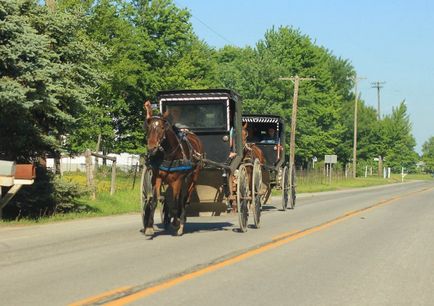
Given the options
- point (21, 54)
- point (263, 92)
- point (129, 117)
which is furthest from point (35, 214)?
point (263, 92)

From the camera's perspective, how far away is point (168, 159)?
11.5 metres

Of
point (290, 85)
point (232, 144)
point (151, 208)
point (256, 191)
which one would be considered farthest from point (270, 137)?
point (290, 85)

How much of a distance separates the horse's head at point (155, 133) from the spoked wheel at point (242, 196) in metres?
2.89

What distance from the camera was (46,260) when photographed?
9344 mm

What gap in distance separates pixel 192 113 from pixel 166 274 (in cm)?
597

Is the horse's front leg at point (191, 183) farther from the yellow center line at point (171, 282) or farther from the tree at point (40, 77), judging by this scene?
the tree at point (40, 77)

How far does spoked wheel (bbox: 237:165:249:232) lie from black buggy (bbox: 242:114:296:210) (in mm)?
7037

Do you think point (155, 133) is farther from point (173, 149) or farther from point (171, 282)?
point (171, 282)

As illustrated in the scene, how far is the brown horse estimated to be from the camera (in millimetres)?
10987

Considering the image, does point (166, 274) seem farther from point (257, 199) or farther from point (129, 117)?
point (129, 117)

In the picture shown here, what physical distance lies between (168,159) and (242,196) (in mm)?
2664

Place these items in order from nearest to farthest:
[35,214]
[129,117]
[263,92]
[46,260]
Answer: [46,260]
[35,214]
[129,117]
[263,92]

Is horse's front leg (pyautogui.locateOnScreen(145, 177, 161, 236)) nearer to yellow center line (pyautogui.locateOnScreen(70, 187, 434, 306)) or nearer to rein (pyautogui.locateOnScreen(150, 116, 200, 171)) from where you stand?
rein (pyautogui.locateOnScreen(150, 116, 200, 171))

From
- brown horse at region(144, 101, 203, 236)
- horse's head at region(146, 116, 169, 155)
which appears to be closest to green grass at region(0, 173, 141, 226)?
brown horse at region(144, 101, 203, 236)
